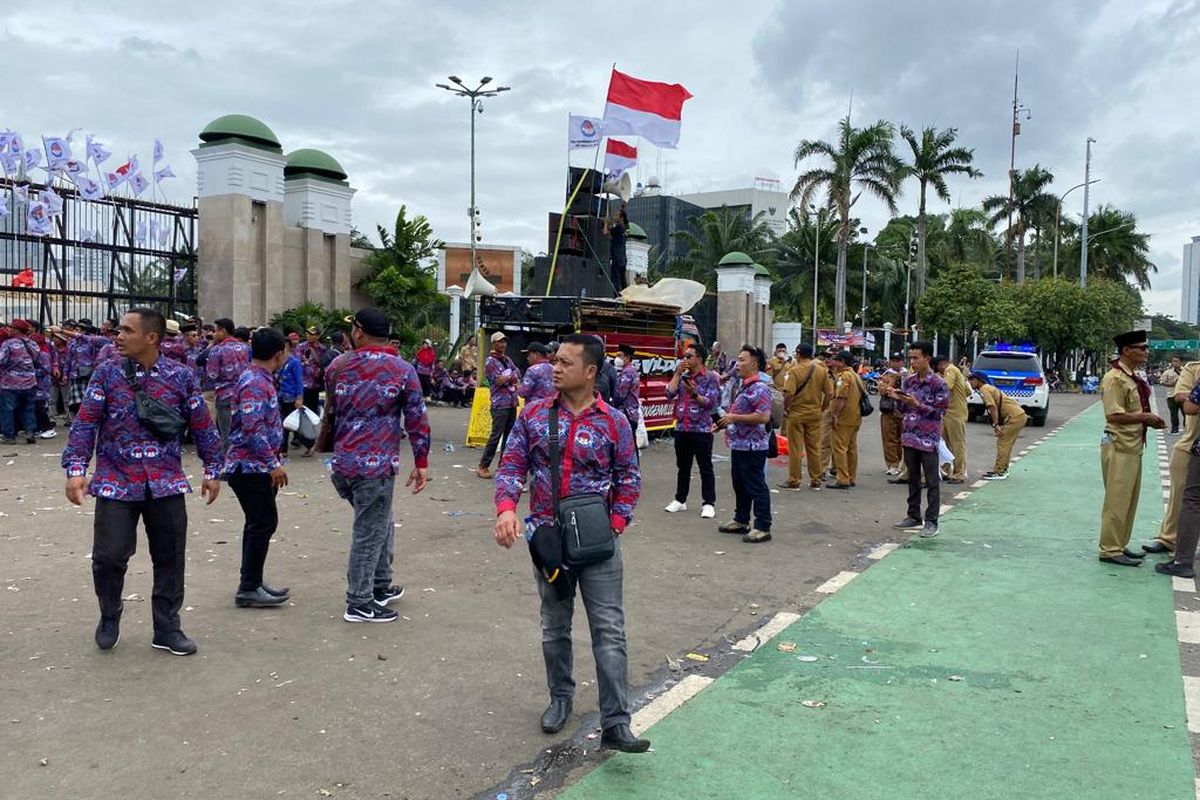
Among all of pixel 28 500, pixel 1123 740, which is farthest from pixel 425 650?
pixel 28 500

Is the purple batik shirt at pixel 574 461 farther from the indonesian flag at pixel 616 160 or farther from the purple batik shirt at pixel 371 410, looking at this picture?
the indonesian flag at pixel 616 160

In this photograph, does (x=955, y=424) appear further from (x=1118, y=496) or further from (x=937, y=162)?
(x=937, y=162)

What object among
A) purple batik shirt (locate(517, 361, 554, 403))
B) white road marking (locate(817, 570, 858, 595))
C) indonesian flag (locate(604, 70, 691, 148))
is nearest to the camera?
white road marking (locate(817, 570, 858, 595))

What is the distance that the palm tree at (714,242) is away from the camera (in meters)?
46.8

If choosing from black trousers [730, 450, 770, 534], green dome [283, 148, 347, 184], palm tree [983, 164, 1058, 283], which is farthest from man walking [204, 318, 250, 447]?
palm tree [983, 164, 1058, 283]

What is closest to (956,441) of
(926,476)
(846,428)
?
(846,428)

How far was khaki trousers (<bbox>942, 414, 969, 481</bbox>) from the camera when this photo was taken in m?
12.3

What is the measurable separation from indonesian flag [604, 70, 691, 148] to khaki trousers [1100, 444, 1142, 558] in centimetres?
1090

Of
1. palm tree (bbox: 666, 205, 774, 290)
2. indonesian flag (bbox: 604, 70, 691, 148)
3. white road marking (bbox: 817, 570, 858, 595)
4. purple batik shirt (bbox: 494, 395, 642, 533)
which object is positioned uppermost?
palm tree (bbox: 666, 205, 774, 290)

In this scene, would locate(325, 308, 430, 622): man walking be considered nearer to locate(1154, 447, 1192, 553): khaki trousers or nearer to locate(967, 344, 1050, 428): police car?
locate(1154, 447, 1192, 553): khaki trousers

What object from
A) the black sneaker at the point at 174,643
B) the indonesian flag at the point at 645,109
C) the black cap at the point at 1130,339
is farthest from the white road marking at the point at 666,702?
the indonesian flag at the point at 645,109

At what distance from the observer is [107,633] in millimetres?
4832

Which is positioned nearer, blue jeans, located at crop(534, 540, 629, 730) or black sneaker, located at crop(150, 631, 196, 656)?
blue jeans, located at crop(534, 540, 629, 730)

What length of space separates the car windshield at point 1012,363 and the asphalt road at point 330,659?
1472 centimetres
